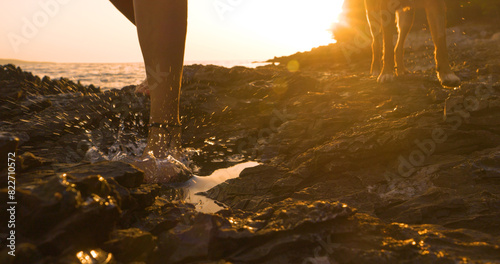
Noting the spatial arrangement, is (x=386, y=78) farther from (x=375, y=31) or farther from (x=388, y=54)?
(x=375, y=31)

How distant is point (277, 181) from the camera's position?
2139mm

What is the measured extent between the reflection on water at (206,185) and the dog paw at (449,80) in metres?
2.84

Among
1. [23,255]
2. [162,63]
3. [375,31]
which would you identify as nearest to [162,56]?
[162,63]

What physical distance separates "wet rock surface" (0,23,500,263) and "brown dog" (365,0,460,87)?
281 mm

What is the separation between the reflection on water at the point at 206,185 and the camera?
73.3 inches

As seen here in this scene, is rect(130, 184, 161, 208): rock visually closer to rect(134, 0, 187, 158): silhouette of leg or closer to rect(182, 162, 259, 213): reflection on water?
rect(182, 162, 259, 213): reflection on water

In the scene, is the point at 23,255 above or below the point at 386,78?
below

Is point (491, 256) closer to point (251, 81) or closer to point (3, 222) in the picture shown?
point (3, 222)

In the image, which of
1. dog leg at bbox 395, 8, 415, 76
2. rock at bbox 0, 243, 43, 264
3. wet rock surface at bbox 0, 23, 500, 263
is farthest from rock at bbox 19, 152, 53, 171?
dog leg at bbox 395, 8, 415, 76

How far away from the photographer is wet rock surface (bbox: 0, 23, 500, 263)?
108 cm

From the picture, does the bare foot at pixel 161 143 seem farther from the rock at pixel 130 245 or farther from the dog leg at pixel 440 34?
the dog leg at pixel 440 34

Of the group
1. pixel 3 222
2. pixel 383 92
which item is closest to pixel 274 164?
pixel 3 222

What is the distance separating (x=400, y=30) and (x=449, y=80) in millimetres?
2081

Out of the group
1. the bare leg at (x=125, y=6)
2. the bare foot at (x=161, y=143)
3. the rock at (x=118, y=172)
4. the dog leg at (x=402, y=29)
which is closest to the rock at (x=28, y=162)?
the rock at (x=118, y=172)
